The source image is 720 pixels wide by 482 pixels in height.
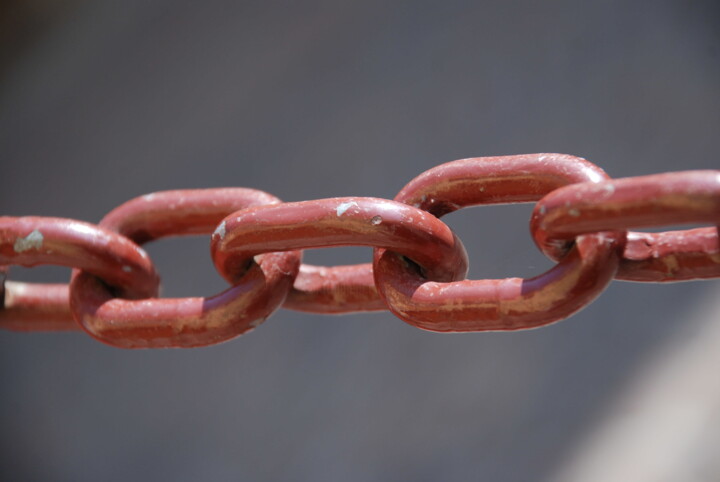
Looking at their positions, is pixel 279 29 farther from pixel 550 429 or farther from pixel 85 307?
pixel 85 307

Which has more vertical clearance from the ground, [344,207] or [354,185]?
[354,185]

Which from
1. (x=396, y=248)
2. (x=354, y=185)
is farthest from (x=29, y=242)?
(x=354, y=185)

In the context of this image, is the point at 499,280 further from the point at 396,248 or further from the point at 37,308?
the point at 37,308

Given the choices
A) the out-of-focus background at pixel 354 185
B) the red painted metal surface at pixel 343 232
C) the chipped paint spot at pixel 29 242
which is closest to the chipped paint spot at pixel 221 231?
the red painted metal surface at pixel 343 232

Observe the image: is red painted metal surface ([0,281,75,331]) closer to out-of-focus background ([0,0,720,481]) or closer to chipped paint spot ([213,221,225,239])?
chipped paint spot ([213,221,225,239])

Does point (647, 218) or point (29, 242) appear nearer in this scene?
point (647, 218)

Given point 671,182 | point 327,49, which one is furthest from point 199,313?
point 327,49
